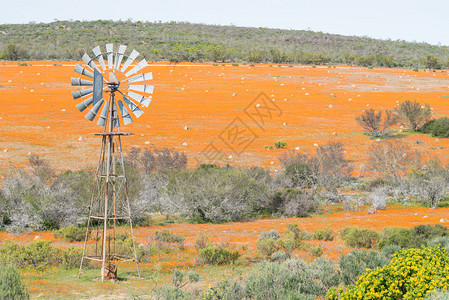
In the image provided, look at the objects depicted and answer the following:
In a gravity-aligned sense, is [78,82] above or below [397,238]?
above

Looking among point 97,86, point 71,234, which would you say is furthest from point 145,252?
point 97,86

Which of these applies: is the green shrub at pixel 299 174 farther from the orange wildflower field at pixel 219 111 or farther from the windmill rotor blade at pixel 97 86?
the windmill rotor blade at pixel 97 86

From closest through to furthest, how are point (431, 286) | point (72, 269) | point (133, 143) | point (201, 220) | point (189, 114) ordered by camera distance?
point (431, 286) < point (72, 269) < point (201, 220) < point (133, 143) < point (189, 114)

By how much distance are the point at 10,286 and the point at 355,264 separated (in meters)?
6.39

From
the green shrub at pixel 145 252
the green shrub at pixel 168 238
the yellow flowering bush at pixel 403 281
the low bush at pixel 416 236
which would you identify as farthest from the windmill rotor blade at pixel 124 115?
the low bush at pixel 416 236

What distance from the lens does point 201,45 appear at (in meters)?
91.6

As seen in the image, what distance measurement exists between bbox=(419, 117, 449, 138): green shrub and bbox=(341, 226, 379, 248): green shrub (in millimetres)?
23549

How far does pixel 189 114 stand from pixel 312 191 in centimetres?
2106

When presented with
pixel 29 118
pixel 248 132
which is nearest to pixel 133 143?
pixel 248 132

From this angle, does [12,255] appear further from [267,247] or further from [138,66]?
[267,247]

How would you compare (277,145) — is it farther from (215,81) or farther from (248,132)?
(215,81)

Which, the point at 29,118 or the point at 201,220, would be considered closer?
the point at 201,220

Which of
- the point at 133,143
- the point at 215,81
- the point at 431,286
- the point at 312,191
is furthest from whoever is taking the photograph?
the point at 215,81

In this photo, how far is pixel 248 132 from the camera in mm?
36625
